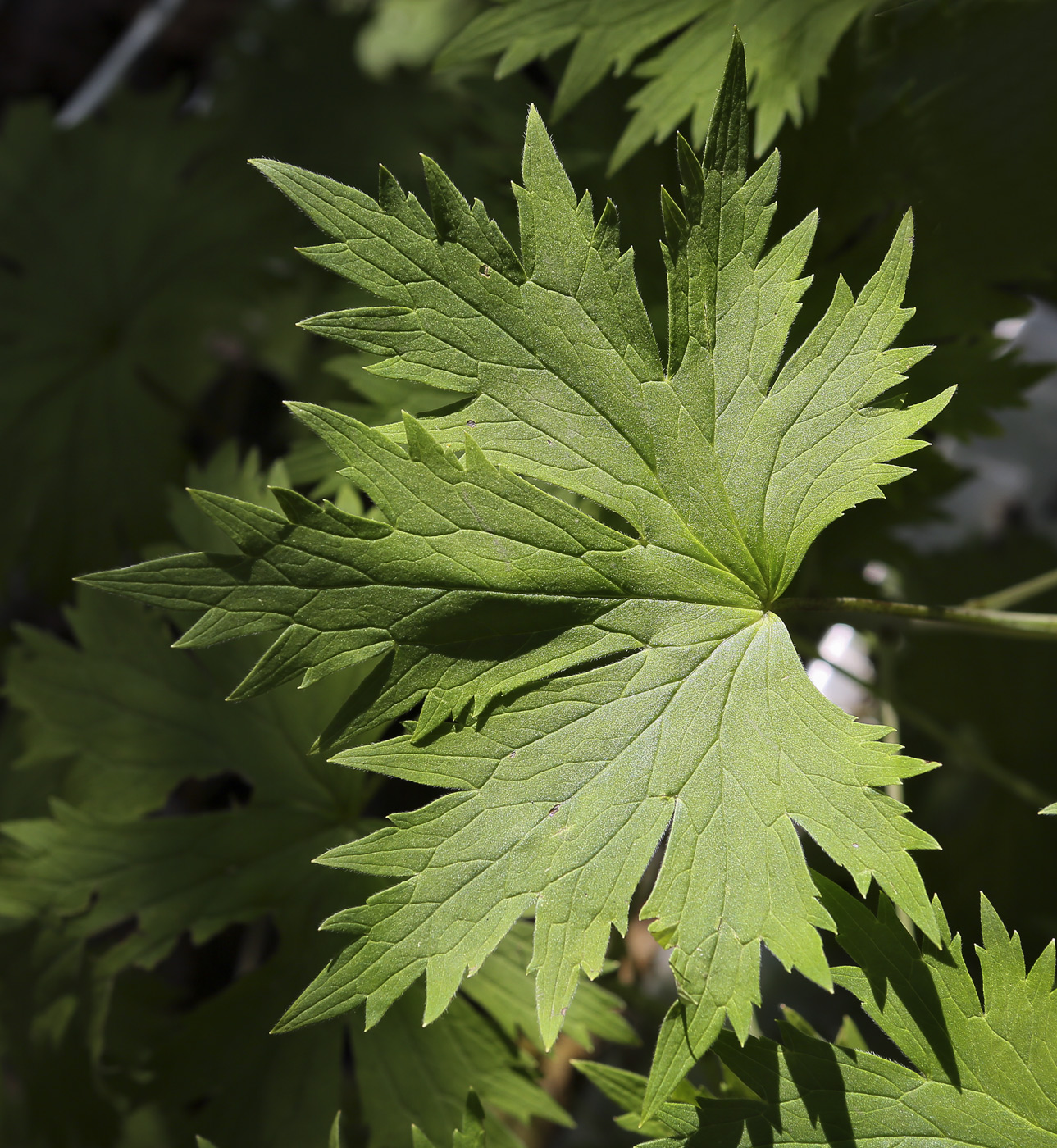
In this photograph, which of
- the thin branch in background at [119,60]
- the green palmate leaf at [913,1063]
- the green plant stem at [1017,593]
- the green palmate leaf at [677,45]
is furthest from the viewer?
the thin branch in background at [119,60]

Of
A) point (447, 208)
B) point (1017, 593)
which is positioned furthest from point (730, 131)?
point (1017, 593)

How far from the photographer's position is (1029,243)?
1.00 m

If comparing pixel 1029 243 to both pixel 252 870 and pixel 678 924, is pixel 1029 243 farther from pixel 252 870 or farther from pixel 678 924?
pixel 252 870

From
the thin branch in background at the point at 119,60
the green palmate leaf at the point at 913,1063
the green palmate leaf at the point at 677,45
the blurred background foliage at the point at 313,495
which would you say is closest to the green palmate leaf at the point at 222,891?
the blurred background foliage at the point at 313,495

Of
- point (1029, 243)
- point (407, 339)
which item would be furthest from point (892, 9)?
point (407, 339)

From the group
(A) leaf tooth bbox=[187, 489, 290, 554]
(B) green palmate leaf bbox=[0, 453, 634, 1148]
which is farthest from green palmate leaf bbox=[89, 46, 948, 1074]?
(B) green palmate leaf bbox=[0, 453, 634, 1148]

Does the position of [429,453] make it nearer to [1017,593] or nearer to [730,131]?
[730,131]

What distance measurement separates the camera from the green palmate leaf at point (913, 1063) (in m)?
0.67

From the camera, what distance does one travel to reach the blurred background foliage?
0.97 meters

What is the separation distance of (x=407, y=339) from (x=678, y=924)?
0.49 metres

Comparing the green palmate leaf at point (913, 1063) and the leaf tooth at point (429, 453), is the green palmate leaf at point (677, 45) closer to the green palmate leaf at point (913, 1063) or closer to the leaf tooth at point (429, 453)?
the leaf tooth at point (429, 453)

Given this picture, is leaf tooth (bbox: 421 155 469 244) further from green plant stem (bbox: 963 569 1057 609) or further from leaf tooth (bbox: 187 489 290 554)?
green plant stem (bbox: 963 569 1057 609)

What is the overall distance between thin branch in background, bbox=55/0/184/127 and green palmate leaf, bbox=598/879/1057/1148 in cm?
215

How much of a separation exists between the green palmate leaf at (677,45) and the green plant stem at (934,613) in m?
0.46
